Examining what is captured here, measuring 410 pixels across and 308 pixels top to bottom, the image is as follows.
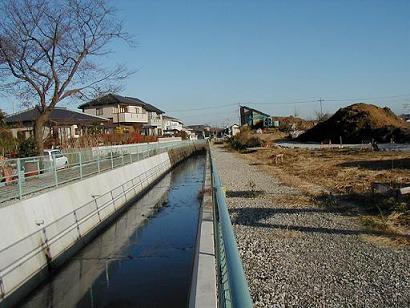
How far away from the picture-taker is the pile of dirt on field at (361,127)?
42.1 meters

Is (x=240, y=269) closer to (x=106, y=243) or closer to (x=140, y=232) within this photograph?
(x=106, y=243)

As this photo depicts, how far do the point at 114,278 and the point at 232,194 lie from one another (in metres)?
6.61

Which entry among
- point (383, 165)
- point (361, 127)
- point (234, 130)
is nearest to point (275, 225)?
point (383, 165)

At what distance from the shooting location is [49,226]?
33.5ft

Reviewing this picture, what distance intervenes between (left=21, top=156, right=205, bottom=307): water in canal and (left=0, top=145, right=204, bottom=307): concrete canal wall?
0.96 feet

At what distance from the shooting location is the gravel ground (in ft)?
18.4

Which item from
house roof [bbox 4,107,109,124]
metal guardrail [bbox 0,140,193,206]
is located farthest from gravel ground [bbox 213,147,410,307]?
house roof [bbox 4,107,109,124]

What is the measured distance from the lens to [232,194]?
1519 cm

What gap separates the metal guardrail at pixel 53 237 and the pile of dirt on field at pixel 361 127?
3199cm

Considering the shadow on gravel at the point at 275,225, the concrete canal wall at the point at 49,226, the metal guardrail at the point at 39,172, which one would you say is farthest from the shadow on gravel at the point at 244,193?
the metal guardrail at the point at 39,172

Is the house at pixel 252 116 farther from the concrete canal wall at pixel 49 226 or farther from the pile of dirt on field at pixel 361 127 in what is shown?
the concrete canal wall at pixel 49 226

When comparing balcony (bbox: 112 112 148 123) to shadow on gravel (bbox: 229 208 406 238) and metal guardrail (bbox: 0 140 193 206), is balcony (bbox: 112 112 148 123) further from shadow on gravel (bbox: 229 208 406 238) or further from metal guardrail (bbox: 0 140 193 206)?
Answer: shadow on gravel (bbox: 229 208 406 238)

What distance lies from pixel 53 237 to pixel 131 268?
6.53 feet

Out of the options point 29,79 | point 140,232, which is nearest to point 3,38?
point 29,79
